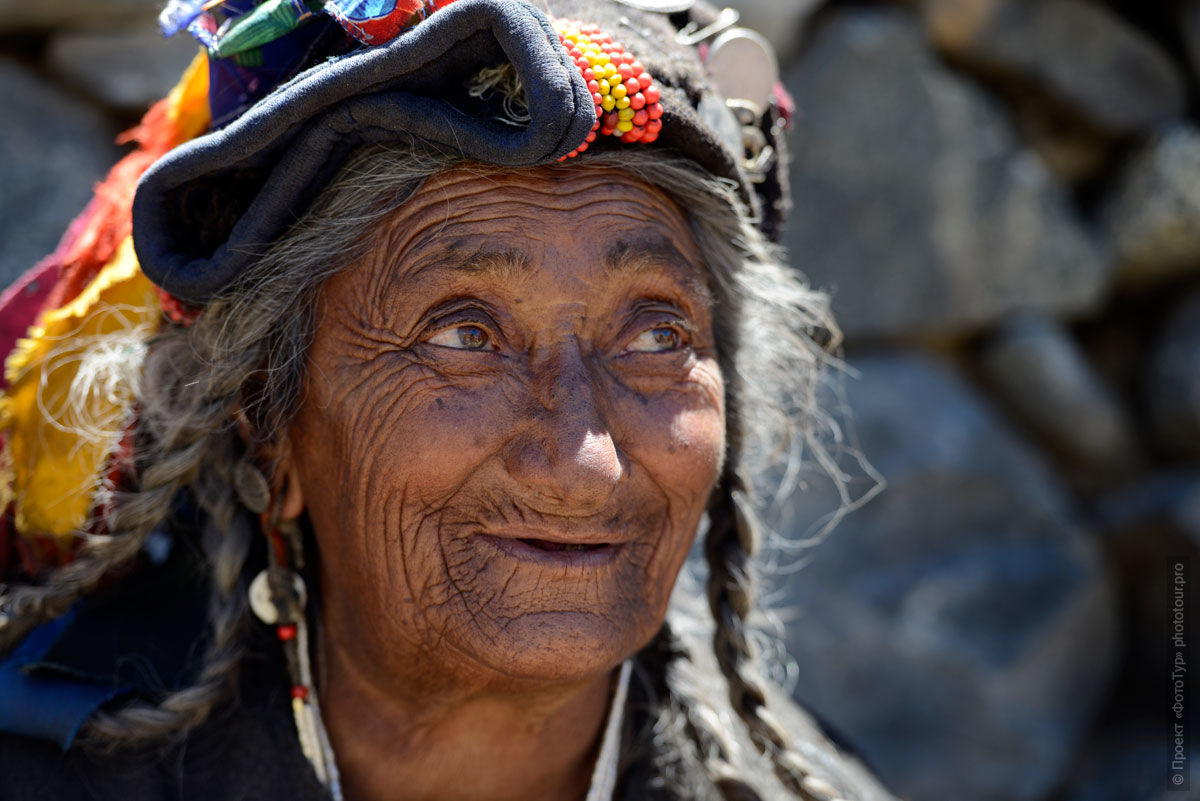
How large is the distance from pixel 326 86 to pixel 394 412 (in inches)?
17.7

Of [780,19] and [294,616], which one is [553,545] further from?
[780,19]

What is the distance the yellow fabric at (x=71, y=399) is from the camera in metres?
1.89

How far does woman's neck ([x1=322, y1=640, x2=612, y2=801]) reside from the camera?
1.82m

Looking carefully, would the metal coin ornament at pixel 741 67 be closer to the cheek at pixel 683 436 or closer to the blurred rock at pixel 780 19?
the cheek at pixel 683 436

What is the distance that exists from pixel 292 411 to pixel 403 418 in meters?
0.23

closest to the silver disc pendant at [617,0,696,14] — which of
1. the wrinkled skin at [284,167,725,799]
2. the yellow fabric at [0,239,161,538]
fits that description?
the wrinkled skin at [284,167,725,799]

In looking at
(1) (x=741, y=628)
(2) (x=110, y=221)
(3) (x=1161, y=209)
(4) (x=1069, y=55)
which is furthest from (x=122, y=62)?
(3) (x=1161, y=209)

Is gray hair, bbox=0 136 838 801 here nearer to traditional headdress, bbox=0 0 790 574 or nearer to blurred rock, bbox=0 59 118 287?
traditional headdress, bbox=0 0 790 574

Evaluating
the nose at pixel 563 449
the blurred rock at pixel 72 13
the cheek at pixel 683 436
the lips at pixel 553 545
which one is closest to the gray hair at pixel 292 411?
the cheek at pixel 683 436

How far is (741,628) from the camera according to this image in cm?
198

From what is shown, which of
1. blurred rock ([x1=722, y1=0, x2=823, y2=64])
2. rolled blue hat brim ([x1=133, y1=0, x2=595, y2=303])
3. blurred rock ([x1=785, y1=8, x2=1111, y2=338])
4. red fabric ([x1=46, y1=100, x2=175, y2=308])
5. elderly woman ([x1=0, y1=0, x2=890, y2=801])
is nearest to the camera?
rolled blue hat brim ([x1=133, y1=0, x2=595, y2=303])

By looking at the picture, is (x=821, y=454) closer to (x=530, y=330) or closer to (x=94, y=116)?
(x=530, y=330)

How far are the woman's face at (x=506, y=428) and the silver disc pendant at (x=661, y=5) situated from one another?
28 cm

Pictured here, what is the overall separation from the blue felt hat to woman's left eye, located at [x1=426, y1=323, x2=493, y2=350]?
24cm
